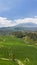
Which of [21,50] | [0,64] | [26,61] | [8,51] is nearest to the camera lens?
[0,64]

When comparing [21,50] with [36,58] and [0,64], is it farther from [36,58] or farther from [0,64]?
[0,64]

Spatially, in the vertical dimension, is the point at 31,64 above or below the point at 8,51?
below

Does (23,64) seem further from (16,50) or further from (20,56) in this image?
(16,50)

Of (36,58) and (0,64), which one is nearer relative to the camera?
(0,64)

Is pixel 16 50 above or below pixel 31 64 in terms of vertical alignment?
above

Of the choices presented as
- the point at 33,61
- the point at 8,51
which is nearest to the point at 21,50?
the point at 8,51

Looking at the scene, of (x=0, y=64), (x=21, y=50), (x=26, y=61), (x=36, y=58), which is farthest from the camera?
(x=21, y=50)

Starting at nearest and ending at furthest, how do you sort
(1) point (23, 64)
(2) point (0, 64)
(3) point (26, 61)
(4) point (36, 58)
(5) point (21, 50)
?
1. (2) point (0, 64)
2. (1) point (23, 64)
3. (3) point (26, 61)
4. (4) point (36, 58)
5. (5) point (21, 50)

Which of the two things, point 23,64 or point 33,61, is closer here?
point 23,64

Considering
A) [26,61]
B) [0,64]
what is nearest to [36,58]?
[26,61]
